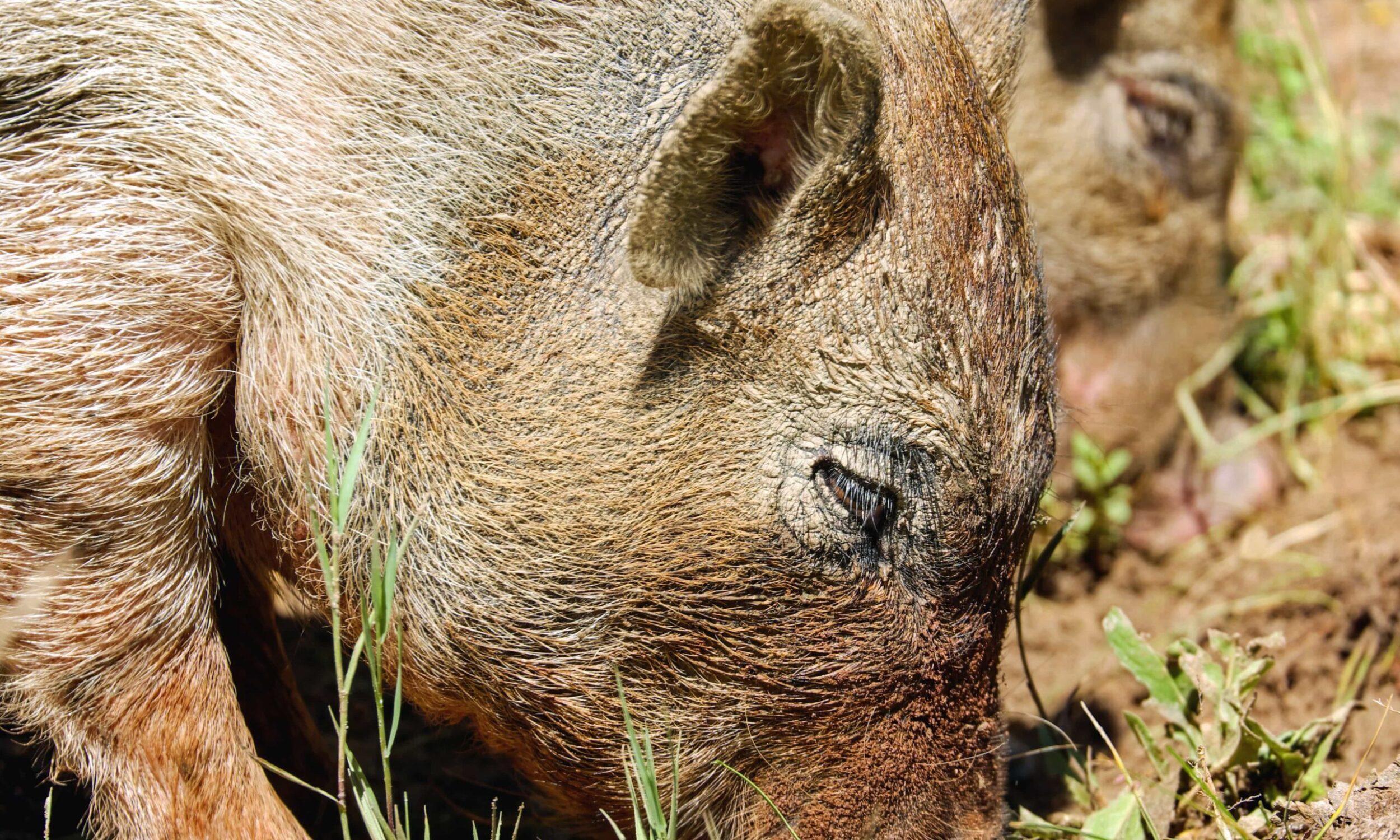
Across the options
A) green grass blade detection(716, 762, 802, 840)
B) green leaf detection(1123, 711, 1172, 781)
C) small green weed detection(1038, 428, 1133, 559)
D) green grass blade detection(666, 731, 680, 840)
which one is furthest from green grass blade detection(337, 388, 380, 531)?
small green weed detection(1038, 428, 1133, 559)

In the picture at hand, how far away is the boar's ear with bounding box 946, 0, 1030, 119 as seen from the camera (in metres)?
3.21

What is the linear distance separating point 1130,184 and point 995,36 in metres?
2.05

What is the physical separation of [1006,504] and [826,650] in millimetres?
481

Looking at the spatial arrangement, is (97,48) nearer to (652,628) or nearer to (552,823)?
(652,628)

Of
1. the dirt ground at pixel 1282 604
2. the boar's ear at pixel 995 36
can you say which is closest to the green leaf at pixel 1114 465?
the dirt ground at pixel 1282 604

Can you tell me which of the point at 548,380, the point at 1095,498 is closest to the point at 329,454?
the point at 548,380

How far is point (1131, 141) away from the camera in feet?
16.6

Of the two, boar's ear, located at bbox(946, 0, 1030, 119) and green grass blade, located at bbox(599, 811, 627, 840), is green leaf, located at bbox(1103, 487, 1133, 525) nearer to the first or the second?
boar's ear, located at bbox(946, 0, 1030, 119)

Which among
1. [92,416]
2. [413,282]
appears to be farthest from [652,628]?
[92,416]

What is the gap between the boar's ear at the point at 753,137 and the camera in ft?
8.11

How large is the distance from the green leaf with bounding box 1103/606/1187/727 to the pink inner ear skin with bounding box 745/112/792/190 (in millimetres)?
1396

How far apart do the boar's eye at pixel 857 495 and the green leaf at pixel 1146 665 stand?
35.0 inches

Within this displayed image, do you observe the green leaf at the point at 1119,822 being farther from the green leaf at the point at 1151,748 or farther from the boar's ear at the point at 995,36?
the boar's ear at the point at 995,36

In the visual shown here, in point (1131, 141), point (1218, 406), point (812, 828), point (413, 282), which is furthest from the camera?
point (1218, 406)
